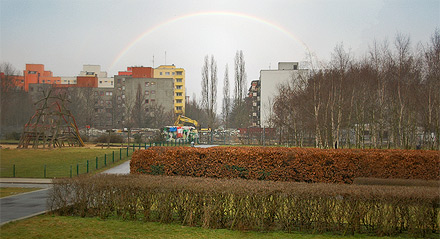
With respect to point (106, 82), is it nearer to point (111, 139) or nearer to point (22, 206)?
point (111, 139)

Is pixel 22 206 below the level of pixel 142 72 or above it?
below

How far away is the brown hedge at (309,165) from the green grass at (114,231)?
637 cm

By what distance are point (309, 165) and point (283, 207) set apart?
272 inches

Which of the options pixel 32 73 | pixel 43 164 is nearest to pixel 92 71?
pixel 32 73

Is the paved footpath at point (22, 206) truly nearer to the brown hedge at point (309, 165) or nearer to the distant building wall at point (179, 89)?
the brown hedge at point (309, 165)

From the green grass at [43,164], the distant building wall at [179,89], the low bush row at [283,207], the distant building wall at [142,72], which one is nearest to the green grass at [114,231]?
the low bush row at [283,207]

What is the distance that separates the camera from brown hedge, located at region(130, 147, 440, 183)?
1658 centimetres

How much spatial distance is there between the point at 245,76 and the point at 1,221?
229 ft

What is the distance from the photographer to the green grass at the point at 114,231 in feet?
31.4

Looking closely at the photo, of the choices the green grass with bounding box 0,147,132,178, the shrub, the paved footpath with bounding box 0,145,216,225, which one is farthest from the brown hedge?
the shrub

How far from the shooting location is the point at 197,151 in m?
17.3

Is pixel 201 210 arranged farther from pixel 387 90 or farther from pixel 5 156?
pixel 387 90

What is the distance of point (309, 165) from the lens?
1680 cm

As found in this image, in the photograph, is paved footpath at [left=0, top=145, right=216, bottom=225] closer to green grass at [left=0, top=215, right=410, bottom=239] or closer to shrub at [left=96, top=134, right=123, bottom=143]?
green grass at [left=0, top=215, right=410, bottom=239]
